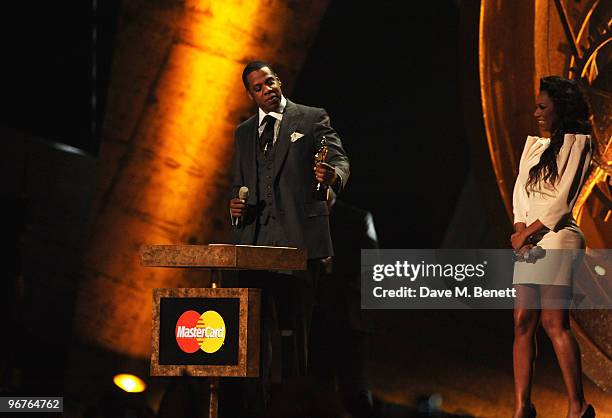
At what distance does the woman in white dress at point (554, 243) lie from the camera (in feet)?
13.6

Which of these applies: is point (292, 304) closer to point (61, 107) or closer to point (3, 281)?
point (3, 281)

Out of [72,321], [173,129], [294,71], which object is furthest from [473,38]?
[72,321]

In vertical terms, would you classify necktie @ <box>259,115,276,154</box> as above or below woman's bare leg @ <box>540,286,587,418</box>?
above

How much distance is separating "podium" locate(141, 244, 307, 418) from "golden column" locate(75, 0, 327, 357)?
1880 mm

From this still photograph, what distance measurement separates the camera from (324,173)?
14.2 ft

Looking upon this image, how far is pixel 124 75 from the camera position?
6.30 meters

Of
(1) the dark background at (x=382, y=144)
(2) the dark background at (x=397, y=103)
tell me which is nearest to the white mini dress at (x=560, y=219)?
(1) the dark background at (x=382, y=144)

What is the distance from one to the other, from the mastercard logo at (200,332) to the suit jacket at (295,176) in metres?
0.43

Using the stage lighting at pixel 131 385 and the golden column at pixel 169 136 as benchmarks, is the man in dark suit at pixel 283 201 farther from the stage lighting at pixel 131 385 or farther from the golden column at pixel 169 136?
the golden column at pixel 169 136

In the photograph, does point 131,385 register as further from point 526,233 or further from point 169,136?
point 526,233

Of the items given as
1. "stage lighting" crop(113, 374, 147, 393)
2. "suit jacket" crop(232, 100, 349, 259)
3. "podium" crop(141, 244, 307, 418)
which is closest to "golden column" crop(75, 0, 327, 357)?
"stage lighting" crop(113, 374, 147, 393)

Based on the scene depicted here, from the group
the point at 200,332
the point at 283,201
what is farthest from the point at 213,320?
the point at 283,201

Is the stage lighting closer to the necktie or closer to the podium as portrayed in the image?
the podium

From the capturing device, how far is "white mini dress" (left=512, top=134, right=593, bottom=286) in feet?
13.6
